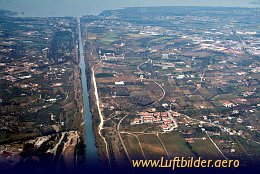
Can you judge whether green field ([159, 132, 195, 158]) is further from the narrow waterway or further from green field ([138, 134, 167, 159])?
the narrow waterway

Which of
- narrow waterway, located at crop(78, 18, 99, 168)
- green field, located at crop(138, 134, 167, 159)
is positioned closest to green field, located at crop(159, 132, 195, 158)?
green field, located at crop(138, 134, 167, 159)

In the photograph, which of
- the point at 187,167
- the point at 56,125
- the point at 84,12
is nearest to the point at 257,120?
the point at 187,167

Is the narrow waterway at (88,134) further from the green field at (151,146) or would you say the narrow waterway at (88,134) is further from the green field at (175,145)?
the green field at (175,145)

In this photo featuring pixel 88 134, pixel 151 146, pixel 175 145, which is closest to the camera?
pixel 151 146

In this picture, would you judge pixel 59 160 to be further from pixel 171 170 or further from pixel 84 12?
pixel 84 12

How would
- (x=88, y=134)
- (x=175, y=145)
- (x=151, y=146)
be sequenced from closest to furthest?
(x=151, y=146), (x=175, y=145), (x=88, y=134)

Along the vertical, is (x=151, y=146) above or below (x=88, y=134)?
below

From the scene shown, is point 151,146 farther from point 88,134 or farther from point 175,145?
point 88,134

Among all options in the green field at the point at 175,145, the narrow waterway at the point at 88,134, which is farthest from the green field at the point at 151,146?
the narrow waterway at the point at 88,134

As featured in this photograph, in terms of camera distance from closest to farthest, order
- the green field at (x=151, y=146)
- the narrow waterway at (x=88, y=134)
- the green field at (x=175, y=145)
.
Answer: the narrow waterway at (x=88, y=134) < the green field at (x=151, y=146) < the green field at (x=175, y=145)

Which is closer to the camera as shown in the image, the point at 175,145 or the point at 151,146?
the point at 151,146

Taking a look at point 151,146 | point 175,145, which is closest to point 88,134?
point 151,146
